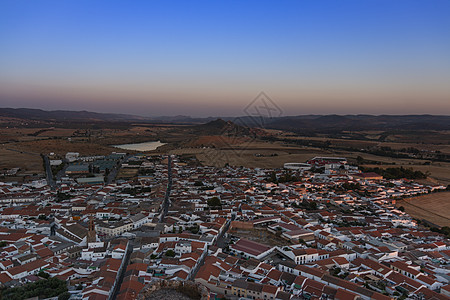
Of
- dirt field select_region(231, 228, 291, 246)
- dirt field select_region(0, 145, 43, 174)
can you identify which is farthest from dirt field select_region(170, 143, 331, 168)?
dirt field select_region(231, 228, 291, 246)

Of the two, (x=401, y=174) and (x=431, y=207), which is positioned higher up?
(x=401, y=174)

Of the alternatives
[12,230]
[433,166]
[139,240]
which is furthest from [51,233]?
[433,166]

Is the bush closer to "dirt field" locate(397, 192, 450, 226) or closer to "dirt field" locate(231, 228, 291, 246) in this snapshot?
"dirt field" locate(231, 228, 291, 246)

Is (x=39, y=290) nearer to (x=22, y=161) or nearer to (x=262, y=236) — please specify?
(x=262, y=236)

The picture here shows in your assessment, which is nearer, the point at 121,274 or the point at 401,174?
the point at 121,274

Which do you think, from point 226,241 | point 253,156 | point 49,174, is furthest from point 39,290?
point 253,156

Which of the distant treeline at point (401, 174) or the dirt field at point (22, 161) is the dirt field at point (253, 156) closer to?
the distant treeline at point (401, 174)
